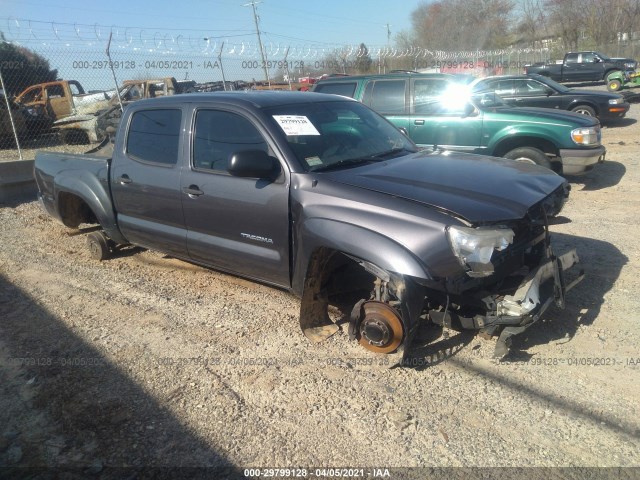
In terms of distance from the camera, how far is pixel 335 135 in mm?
3971

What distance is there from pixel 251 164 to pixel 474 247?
158 cm

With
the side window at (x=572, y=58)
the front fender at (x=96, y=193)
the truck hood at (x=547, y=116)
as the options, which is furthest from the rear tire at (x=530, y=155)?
the side window at (x=572, y=58)

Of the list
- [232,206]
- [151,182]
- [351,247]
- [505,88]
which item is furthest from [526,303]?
[505,88]

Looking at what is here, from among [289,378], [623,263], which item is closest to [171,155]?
[289,378]

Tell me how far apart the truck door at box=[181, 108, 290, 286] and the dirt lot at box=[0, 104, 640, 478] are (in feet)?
1.62

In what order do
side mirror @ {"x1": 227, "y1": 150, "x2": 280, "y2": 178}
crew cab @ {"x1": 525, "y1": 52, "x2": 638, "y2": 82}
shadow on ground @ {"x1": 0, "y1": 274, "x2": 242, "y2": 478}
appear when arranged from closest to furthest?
shadow on ground @ {"x1": 0, "y1": 274, "x2": 242, "y2": 478}
side mirror @ {"x1": 227, "y1": 150, "x2": 280, "y2": 178}
crew cab @ {"x1": 525, "y1": 52, "x2": 638, "y2": 82}

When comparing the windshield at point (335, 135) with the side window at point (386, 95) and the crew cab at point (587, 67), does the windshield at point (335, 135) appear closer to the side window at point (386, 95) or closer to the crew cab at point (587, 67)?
the side window at point (386, 95)

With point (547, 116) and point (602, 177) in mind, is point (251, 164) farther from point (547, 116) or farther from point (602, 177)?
point (602, 177)

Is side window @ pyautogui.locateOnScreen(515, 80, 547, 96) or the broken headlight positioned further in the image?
side window @ pyautogui.locateOnScreen(515, 80, 547, 96)

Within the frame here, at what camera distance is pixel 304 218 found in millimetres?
3400

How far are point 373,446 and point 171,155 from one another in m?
2.95

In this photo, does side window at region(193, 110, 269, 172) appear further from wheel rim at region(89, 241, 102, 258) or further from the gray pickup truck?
wheel rim at region(89, 241, 102, 258)

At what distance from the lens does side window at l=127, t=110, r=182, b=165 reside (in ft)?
14.2

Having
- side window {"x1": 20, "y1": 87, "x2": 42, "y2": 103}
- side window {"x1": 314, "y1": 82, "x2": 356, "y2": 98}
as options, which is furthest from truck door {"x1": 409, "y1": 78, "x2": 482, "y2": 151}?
side window {"x1": 20, "y1": 87, "x2": 42, "y2": 103}
